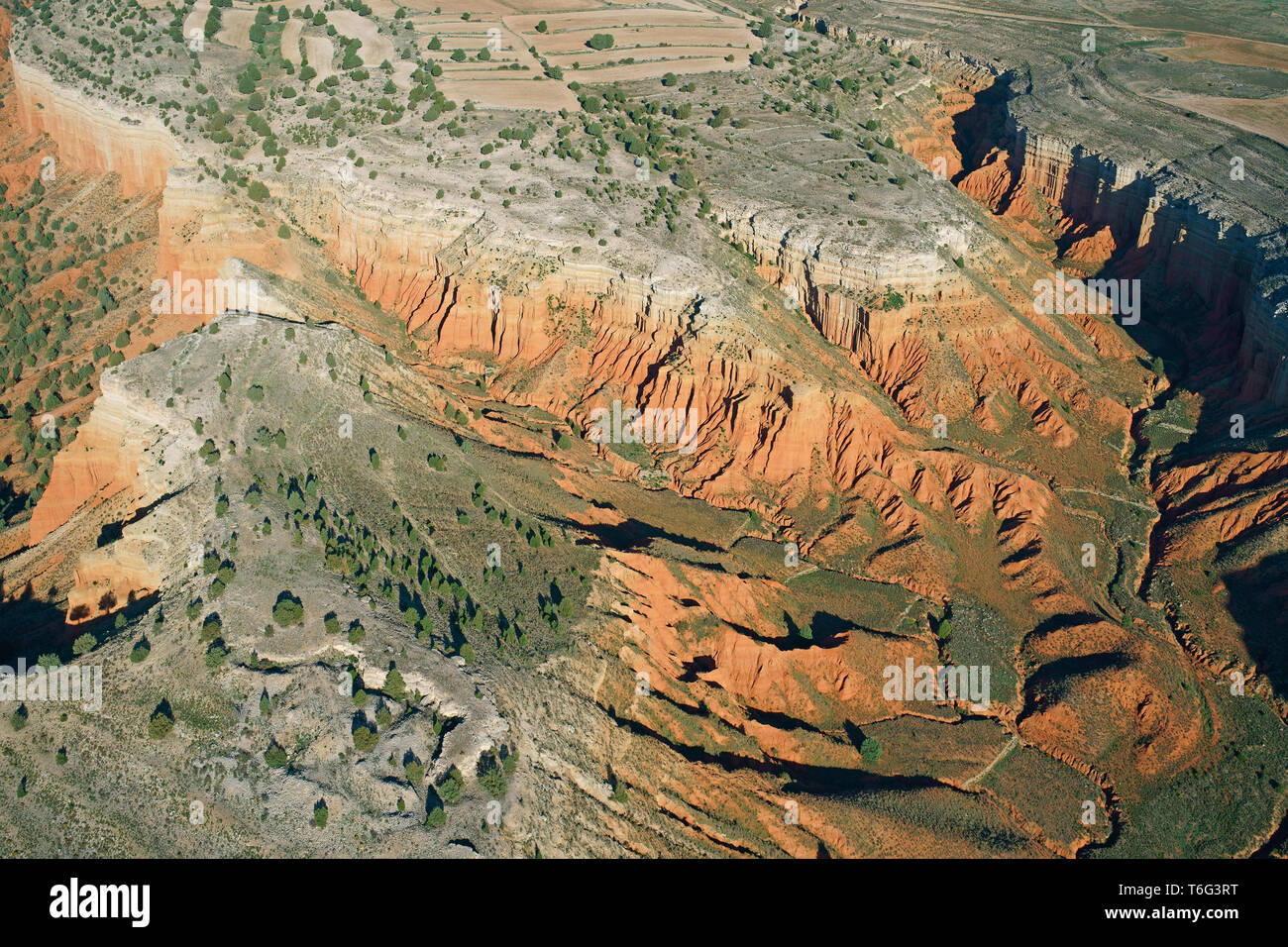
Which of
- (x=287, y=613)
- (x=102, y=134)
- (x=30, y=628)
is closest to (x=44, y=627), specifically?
(x=30, y=628)

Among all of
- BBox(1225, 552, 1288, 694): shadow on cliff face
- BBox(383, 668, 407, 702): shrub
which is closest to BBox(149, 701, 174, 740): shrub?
BBox(383, 668, 407, 702): shrub

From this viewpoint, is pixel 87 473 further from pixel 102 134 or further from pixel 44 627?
pixel 102 134

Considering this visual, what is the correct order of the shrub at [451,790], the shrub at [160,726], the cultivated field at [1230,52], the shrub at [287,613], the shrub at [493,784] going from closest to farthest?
the shrub at [451,790]
the shrub at [160,726]
the shrub at [493,784]
the shrub at [287,613]
the cultivated field at [1230,52]

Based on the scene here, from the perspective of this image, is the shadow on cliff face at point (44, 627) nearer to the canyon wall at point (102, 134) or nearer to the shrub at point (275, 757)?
the shrub at point (275, 757)

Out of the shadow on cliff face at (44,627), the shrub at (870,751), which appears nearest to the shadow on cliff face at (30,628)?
the shadow on cliff face at (44,627)

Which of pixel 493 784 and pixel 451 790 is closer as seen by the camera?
pixel 451 790

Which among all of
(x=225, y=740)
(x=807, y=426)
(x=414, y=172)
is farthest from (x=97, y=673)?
(x=414, y=172)

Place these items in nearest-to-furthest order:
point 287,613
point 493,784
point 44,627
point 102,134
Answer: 1. point 493,784
2. point 287,613
3. point 44,627
4. point 102,134

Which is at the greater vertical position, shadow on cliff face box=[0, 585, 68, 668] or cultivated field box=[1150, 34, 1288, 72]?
cultivated field box=[1150, 34, 1288, 72]

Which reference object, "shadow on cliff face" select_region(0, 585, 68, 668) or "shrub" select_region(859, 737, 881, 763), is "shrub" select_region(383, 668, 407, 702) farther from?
"shrub" select_region(859, 737, 881, 763)

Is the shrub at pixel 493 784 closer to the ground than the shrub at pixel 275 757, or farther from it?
closer to the ground
